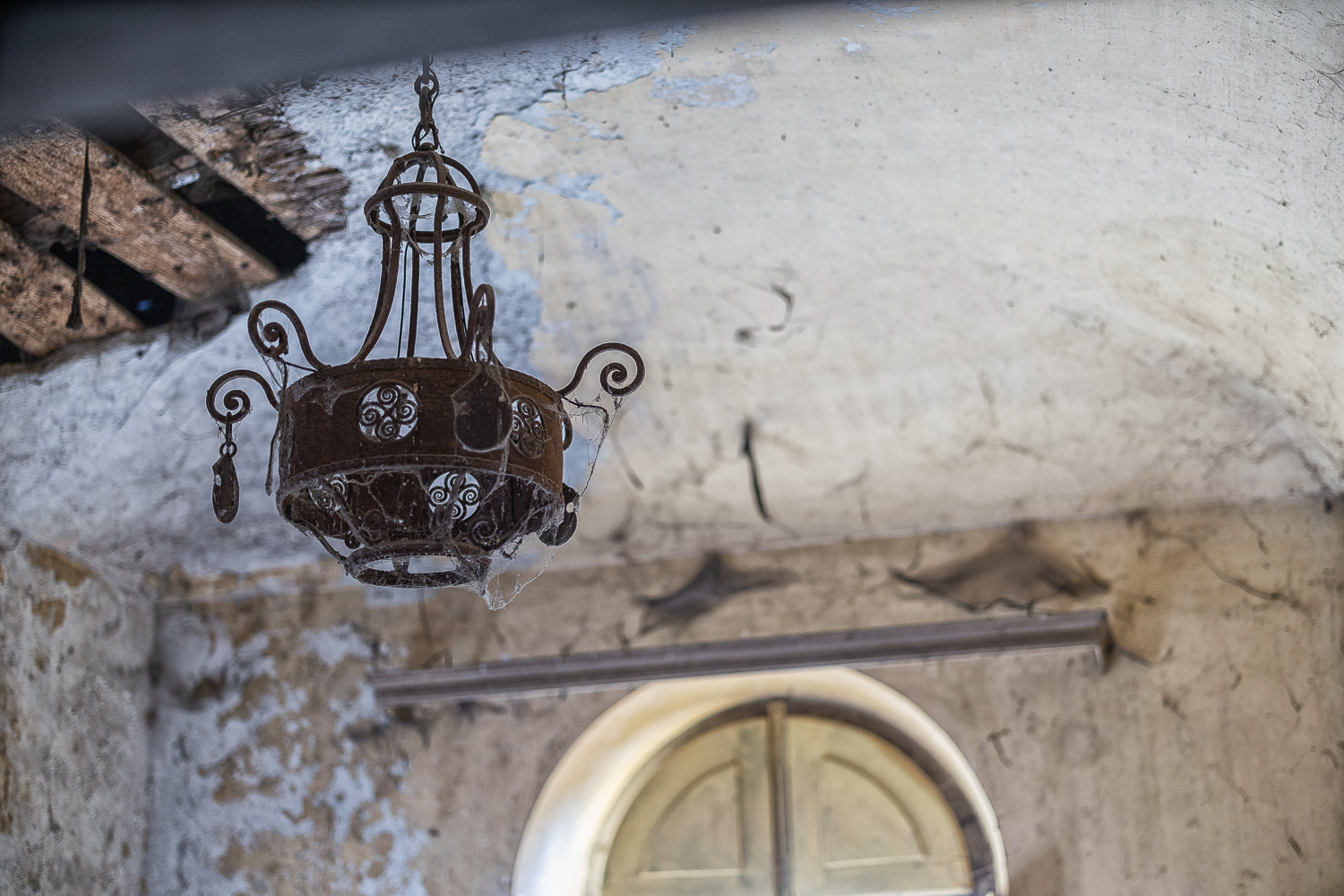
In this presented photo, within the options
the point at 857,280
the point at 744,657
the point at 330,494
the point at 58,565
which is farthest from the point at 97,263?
the point at 744,657

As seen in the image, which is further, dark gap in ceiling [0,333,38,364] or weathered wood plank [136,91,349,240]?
dark gap in ceiling [0,333,38,364]

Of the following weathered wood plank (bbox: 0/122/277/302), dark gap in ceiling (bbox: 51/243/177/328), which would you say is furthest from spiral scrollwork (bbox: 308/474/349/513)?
dark gap in ceiling (bbox: 51/243/177/328)

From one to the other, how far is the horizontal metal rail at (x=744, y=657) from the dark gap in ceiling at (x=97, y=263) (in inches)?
50.0

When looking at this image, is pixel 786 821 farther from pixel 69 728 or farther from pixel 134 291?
pixel 134 291

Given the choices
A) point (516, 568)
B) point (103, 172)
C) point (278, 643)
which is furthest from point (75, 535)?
point (103, 172)

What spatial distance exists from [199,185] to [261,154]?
23cm

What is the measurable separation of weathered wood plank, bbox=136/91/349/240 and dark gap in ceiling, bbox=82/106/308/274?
0.05 meters

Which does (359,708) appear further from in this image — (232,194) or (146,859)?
(232,194)

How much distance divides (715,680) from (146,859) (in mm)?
1740

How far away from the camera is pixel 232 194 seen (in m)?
2.78

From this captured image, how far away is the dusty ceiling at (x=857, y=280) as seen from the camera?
2.19 m

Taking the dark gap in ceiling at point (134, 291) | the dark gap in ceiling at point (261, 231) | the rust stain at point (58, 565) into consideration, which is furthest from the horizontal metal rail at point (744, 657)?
the dark gap in ceiling at point (261, 231)

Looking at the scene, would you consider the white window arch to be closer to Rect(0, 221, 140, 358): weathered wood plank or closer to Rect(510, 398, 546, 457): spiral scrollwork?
Rect(0, 221, 140, 358): weathered wood plank

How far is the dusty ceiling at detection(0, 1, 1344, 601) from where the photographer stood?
2.19 meters
